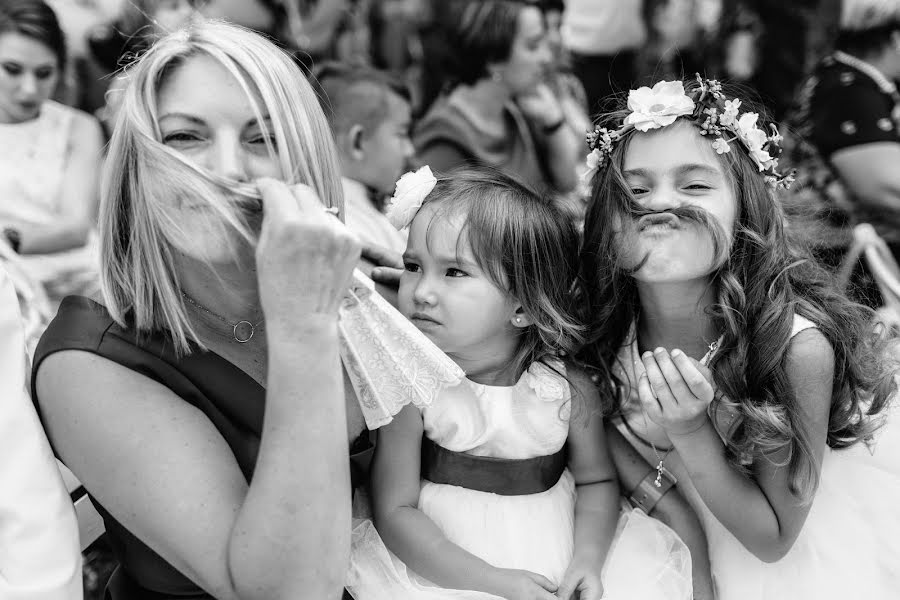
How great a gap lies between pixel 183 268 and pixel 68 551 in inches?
20.1

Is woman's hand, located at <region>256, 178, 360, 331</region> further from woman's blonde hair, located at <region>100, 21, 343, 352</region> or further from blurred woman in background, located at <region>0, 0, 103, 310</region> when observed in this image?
blurred woman in background, located at <region>0, 0, 103, 310</region>

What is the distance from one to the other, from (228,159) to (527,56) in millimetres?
2834

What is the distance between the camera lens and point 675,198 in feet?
5.74

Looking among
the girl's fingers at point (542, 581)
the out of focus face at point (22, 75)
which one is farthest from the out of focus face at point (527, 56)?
the girl's fingers at point (542, 581)

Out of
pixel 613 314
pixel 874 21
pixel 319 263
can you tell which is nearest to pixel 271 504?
pixel 319 263

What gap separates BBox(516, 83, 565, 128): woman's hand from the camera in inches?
162

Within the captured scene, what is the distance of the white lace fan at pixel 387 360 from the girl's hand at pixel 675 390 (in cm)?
38

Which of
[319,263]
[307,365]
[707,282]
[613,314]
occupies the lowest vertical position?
[613,314]

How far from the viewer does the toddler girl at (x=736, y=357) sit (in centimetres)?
170

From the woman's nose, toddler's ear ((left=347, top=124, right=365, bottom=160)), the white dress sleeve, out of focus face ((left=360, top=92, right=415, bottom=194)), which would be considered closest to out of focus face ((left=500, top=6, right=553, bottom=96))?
out of focus face ((left=360, top=92, right=415, bottom=194))

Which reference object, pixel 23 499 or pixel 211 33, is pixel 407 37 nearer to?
pixel 211 33

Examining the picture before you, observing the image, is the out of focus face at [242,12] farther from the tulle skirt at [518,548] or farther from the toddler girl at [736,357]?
the tulle skirt at [518,548]

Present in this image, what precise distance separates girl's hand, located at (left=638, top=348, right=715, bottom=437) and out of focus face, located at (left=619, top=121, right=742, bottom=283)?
0.22m

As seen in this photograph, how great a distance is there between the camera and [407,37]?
14.5 feet
